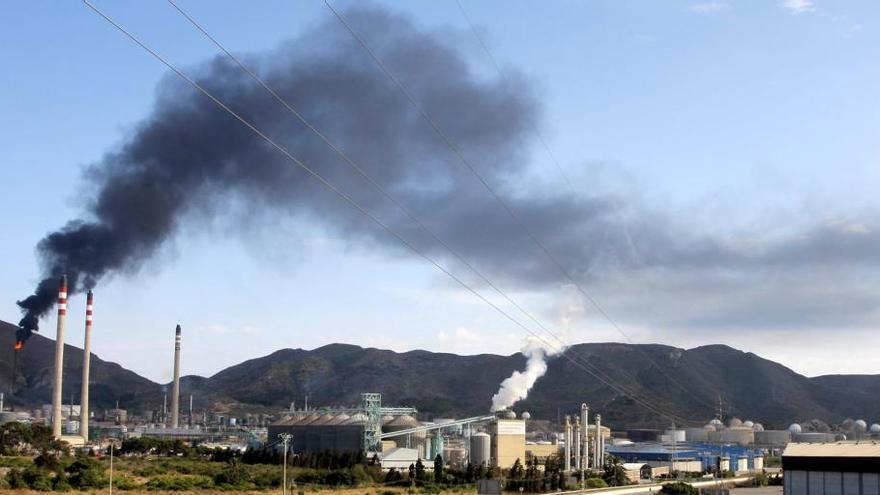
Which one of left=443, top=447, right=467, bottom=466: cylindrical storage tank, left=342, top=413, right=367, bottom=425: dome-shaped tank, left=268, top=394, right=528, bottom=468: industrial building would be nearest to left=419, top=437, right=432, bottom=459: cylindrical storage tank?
left=268, top=394, right=528, bottom=468: industrial building

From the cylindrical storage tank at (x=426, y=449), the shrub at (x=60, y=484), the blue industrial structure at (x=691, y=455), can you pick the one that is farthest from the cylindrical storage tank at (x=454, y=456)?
the shrub at (x=60, y=484)

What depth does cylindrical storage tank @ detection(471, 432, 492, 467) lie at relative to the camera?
143 meters

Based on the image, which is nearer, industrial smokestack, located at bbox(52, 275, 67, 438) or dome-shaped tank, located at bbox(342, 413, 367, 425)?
industrial smokestack, located at bbox(52, 275, 67, 438)

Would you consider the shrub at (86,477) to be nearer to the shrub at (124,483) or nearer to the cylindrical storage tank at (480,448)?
the shrub at (124,483)

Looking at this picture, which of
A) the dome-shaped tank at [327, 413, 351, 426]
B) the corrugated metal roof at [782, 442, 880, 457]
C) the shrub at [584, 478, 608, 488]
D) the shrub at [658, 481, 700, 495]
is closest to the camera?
the corrugated metal roof at [782, 442, 880, 457]

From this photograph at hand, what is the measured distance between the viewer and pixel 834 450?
61.4 m

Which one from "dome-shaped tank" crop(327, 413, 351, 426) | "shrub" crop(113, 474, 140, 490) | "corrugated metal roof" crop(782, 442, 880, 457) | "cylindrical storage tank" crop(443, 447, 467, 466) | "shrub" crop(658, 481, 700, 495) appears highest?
"corrugated metal roof" crop(782, 442, 880, 457)

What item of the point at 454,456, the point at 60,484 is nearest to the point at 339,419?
the point at 454,456

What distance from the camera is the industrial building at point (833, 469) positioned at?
56938 millimetres

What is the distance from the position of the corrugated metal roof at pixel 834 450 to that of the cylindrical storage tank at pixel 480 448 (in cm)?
8120

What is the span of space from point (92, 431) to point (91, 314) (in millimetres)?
43913

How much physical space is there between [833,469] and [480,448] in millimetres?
87944

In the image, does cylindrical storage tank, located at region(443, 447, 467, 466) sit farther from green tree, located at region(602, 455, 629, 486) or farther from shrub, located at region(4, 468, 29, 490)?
shrub, located at region(4, 468, 29, 490)

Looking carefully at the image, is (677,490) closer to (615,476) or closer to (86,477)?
(615,476)
